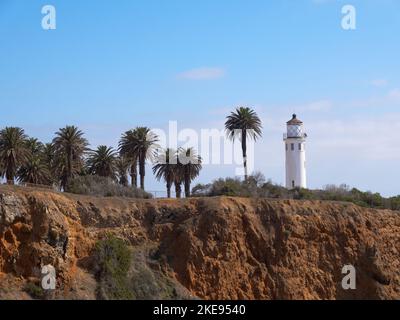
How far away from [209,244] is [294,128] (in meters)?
23.2

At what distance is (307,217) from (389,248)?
653 centimetres

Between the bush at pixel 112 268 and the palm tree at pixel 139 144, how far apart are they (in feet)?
54.1

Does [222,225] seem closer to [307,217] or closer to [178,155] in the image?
[307,217]

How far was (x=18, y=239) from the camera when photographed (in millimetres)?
41250

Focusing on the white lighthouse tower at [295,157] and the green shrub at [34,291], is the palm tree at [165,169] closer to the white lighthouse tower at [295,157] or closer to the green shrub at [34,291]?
the white lighthouse tower at [295,157]

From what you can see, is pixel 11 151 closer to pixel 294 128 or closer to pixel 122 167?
pixel 122 167

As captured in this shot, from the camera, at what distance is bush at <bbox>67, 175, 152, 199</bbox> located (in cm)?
5119

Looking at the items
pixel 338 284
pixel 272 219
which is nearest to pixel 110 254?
pixel 272 219

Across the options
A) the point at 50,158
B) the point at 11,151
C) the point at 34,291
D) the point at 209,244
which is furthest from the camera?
the point at 50,158

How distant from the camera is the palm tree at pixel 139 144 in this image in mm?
60688

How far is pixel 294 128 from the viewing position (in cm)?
6775

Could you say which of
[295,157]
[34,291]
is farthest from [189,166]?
[34,291]

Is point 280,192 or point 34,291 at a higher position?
point 280,192

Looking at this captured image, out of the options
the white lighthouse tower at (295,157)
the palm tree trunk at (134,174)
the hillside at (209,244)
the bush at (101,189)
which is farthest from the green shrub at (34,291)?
the white lighthouse tower at (295,157)
